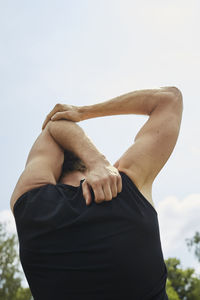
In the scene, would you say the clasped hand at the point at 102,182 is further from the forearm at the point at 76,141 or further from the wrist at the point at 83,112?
the wrist at the point at 83,112

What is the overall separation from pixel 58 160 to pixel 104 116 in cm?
68

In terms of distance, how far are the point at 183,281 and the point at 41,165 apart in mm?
36644

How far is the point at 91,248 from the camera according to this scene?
1.72 metres

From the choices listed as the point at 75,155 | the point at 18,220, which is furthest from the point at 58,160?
the point at 18,220

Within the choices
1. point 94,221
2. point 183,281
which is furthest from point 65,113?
point 183,281

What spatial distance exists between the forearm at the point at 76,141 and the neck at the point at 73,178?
0.14 meters

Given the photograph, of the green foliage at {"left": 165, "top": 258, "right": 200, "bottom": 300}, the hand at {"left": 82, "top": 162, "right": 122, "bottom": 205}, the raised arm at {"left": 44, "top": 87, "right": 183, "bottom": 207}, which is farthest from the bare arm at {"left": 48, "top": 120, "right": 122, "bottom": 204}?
the green foliage at {"left": 165, "top": 258, "right": 200, "bottom": 300}

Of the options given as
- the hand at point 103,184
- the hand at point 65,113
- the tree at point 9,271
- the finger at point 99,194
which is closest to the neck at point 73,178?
the hand at point 103,184

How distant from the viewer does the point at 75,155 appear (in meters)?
2.31

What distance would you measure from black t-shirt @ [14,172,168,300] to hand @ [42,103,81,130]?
2.69ft

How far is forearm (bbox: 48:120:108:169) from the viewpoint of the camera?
214 centimetres

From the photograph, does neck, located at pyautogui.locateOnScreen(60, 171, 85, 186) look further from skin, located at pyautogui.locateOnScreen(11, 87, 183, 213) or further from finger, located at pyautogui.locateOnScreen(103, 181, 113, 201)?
finger, located at pyautogui.locateOnScreen(103, 181, 113, 201)

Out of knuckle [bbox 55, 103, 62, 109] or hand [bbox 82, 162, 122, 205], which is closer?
hand [bbox 82, 162, 122, 205]

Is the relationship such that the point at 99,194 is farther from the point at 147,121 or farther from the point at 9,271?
the point at 9,271
